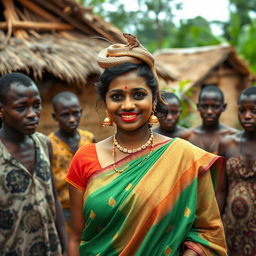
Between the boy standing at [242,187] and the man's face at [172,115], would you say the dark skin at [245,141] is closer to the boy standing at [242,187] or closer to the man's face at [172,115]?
the boy standing at [242,187]

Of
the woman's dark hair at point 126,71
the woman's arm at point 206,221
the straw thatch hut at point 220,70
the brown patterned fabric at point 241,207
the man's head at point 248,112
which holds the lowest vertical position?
the brown patterned fabric at point 241,207

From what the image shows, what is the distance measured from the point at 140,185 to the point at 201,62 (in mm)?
12188

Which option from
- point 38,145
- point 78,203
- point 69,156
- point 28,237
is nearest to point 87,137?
point 69,156

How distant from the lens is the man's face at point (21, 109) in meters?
3.64

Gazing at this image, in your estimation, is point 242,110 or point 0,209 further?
point 242,110

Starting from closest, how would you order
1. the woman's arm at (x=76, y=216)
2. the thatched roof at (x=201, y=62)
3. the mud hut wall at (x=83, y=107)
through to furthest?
1. the woman's arm at (x=76, y=216)
2. the mud hut wall at (x=83, y=107)
3. the thatched roof at (x=201, y=62)

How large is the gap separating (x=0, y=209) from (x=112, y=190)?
1376 mm

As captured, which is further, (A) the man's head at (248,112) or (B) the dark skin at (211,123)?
(B) the dark skin at (211,123)

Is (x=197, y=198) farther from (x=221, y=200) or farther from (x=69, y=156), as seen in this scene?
(x=69, y=156)

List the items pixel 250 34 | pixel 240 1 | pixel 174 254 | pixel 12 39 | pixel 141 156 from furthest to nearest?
pixel 240 1 < pixel 250 34 < pixel 12 39 < pixel 141 156 < pixel 174 254

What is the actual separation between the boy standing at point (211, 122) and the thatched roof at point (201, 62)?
6.21 metres

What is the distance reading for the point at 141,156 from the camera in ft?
8.48

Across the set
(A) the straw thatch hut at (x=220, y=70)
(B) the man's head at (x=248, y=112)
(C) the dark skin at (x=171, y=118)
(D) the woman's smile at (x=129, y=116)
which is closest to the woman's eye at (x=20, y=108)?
(D) the woman's smile at (x=129, y=116)

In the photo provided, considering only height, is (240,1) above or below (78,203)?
above
